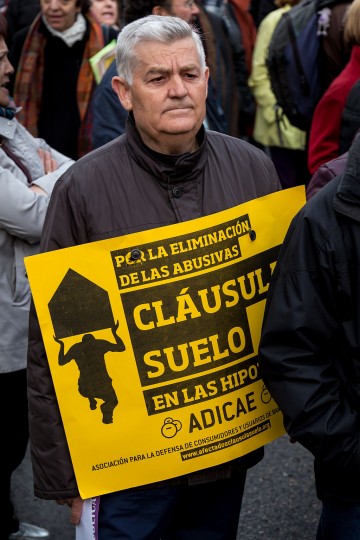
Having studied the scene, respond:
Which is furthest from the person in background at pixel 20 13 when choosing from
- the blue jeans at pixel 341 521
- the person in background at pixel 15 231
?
the blue jeans at pixel 341 521

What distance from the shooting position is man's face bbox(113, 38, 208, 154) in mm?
2518

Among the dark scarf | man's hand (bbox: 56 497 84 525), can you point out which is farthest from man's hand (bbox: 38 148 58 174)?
man's hand (bbox: 56 497 84 525)

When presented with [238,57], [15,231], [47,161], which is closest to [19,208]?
[15,231]

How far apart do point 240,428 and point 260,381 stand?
14 centimetres

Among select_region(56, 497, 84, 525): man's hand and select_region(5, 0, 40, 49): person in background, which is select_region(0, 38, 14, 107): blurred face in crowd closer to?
select_region(56, 497, 84, 525): man's hand

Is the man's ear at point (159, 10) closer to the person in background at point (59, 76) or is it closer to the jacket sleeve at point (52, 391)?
the person in background at point (59, 76)

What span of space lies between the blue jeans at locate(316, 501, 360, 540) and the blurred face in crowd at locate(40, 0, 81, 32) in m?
3.31

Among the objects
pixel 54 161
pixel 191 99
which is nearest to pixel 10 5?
pixel 54 161

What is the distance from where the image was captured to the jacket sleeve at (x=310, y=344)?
2211mm

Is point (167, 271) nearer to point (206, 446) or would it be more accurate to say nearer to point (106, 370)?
point (106, 370)

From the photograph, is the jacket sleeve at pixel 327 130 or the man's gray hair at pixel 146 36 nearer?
the man's gray hair at pixel 146 36

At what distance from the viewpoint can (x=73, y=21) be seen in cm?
507

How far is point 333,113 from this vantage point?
167 inches

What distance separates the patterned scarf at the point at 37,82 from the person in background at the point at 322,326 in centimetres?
272
